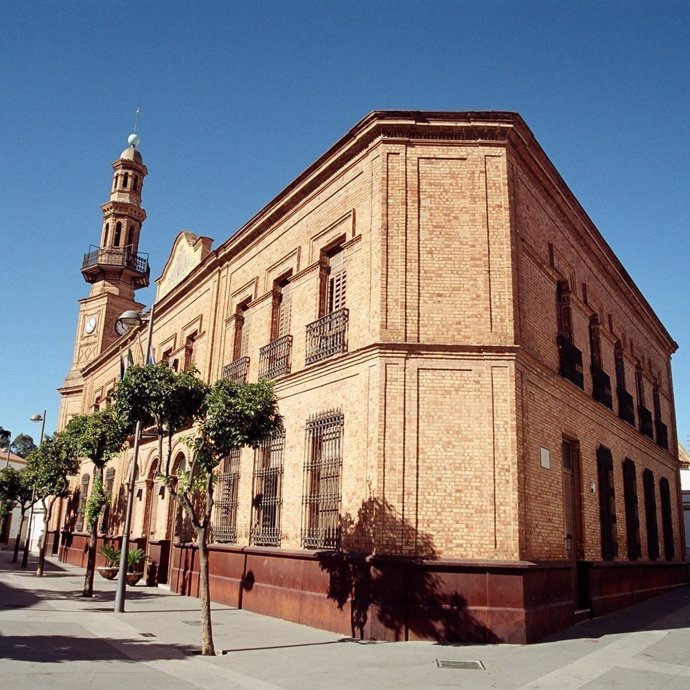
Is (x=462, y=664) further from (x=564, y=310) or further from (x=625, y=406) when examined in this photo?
(x=625, y=406)

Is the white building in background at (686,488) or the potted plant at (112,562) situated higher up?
the white building in background at (686,488)

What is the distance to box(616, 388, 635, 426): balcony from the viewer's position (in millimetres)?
17234

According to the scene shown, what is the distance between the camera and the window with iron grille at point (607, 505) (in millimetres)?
14320

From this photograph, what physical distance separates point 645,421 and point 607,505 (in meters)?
5.82

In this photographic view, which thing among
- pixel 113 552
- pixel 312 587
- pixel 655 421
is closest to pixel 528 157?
pixel 312 587

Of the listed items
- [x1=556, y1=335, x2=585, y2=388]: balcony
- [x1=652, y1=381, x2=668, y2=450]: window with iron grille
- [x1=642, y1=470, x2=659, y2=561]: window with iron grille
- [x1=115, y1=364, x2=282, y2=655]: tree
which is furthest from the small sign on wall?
[x1=652, y1=381, x2=668, y2=450]: window with iron grille

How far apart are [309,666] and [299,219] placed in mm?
9444

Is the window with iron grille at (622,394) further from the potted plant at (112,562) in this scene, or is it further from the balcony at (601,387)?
the potted plant at (112,562)

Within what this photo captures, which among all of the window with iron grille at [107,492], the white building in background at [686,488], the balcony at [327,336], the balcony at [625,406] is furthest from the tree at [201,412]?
the white building in background at [686,488]

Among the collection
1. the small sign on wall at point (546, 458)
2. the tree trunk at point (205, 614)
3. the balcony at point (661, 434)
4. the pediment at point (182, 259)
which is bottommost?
the tree trunk at point (205, 614)

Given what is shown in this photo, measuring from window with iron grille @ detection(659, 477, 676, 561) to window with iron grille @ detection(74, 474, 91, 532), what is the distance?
21587mm

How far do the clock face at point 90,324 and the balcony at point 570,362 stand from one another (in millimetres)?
28007

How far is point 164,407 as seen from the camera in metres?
10.3

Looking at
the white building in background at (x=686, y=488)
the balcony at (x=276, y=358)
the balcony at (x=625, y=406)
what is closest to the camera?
the balcony at (x=276, y=358)
